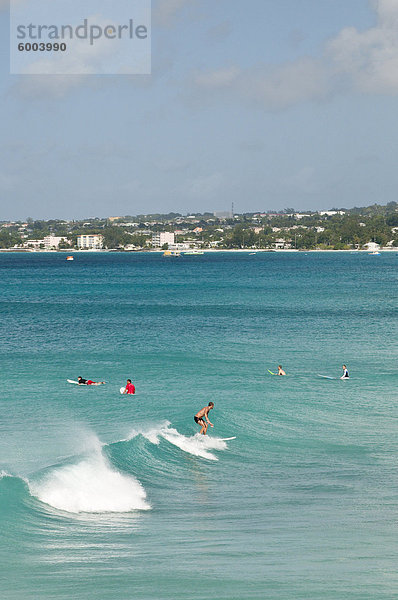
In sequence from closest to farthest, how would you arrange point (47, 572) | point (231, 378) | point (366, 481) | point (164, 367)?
point (47, 572) → point (366, 481) → point (231, 378) → point (164, 367)

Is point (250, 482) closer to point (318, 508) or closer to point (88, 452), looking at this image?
point (318, 508)

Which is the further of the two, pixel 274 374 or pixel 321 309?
pixel 321 309

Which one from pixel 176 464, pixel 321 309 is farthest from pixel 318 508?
pixel 321 309

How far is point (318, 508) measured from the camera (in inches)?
811

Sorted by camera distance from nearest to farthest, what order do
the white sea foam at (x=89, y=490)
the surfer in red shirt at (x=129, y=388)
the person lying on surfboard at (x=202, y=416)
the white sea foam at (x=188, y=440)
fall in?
the white sea foam at (x=89, y=490)
the white sea foam at (x=188, y=440)
the person lying on surfboard at (x=202, y=416)
the surfer in red shirt at (x=129, y=388)

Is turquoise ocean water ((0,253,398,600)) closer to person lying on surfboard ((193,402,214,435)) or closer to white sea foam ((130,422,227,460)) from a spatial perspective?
white sea foam ((130,422,227,460))

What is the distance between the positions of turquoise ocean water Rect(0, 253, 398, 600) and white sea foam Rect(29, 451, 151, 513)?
0.07 meters

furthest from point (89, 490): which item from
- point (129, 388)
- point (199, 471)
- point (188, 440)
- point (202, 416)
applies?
point (129, 388)

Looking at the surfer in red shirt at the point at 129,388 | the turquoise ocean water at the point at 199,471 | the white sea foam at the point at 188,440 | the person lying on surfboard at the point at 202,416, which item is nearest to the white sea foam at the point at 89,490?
the turquoise ocean water at the point at 199,471

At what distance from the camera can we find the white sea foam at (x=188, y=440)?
28048 millimetres

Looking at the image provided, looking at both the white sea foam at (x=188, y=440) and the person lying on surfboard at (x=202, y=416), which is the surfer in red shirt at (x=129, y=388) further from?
the person lying on surfboard at (x=202, y=416)

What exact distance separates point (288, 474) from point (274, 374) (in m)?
19.6

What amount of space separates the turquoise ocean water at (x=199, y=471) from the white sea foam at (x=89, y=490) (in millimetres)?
70

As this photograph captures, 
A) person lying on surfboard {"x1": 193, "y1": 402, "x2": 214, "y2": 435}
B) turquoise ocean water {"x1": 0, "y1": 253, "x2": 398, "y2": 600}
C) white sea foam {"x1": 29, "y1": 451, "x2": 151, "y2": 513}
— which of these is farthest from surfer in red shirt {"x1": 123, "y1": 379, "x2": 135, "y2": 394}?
white sea foam {"x1": 29, "y1": 451, "x2": 151, "y2": 513}
